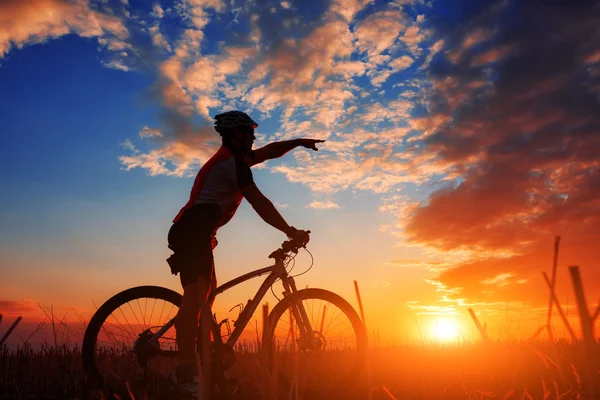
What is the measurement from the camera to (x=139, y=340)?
5.12 meters

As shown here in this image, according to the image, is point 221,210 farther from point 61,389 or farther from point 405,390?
point 405,390

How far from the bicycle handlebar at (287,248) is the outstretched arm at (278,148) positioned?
3.96ft

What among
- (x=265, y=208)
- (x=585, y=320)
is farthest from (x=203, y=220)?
(x=585, y=320)

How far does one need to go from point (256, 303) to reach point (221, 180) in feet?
5.05

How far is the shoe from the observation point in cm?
423

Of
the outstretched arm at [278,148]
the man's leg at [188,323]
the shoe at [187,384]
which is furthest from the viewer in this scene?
the outstretched arm at [278,148]

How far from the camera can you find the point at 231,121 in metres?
4.96

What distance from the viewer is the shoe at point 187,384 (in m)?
4.23

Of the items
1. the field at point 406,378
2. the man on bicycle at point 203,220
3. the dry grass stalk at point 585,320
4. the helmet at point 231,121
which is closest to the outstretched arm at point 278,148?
the helmet at point 231,121

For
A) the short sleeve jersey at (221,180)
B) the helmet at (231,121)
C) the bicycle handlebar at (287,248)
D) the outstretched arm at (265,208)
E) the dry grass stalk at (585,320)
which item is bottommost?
the dry grass stalk at (585,320)

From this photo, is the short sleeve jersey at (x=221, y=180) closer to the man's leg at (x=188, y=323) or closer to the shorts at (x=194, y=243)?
the shorts at (x=194, y=243)

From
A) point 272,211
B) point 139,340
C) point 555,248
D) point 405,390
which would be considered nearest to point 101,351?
point 139,340

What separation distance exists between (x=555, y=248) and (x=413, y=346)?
38.4 feet

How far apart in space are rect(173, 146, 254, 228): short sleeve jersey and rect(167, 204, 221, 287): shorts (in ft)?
0.27
